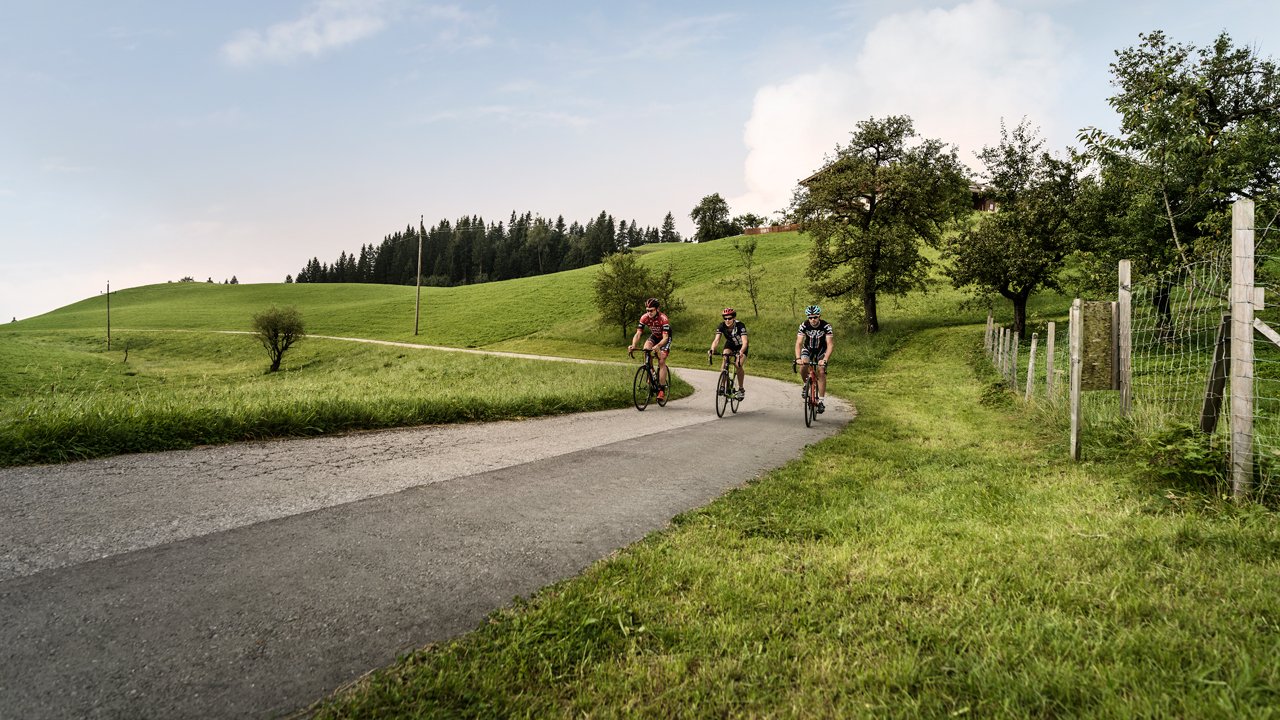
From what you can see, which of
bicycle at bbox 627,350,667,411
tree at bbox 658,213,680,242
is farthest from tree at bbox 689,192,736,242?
bicycle at bbox 627,350,667,411

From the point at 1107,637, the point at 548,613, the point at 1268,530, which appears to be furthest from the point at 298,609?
the point at 1268,530

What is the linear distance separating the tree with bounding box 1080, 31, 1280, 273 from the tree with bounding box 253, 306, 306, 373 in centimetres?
4638

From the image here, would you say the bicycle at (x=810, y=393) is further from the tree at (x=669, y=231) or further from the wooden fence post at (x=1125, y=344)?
the tree at (x=669, y=231)

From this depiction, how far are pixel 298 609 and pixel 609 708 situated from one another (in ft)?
6.74

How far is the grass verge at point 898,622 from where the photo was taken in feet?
8.95

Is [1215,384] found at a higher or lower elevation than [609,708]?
higher

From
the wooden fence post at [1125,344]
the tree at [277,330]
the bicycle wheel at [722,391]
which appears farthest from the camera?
the tree at [277,330]

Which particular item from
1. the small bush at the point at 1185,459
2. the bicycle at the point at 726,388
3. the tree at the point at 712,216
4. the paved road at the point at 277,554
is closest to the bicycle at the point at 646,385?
the bicycle at the point at 726,388

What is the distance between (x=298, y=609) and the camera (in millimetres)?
3557

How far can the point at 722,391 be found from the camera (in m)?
13.2

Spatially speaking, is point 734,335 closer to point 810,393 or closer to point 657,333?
point 657,333

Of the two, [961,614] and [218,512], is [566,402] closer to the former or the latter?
[218,512]

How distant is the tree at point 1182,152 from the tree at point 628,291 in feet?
79.4

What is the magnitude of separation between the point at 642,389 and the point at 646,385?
6.5 inches
